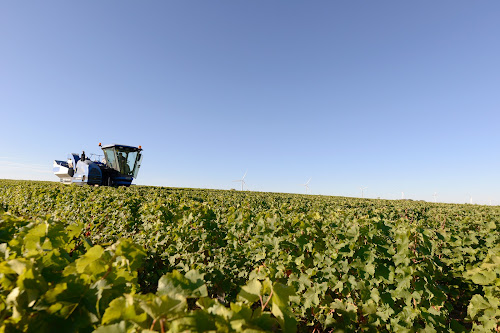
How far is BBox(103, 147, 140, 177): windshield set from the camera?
22.8m

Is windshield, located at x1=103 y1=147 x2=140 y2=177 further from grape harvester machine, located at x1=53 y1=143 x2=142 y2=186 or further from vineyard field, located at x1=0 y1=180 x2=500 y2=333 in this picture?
vineyard field, located at x1=0 y1=180 x2=500 y2=333

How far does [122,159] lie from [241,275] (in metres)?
22.3

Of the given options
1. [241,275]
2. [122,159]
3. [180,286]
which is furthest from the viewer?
[122,159]

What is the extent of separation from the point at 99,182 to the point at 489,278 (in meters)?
23.0

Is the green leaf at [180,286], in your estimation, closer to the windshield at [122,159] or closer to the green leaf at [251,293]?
the green leaf at [251,293]

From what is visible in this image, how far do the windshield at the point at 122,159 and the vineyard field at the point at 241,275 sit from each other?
16.7m

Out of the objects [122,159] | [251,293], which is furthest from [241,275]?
[122,159]

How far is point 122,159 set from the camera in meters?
23.2

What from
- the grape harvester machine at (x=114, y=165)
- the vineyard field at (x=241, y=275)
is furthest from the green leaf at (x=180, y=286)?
the grape harvester machine at (x=114, y=165)

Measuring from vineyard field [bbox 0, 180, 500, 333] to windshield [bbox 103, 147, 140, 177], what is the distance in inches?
659

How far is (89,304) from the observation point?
113cm

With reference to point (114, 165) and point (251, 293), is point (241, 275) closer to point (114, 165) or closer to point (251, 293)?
point (251, 293)

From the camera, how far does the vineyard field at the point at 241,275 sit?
1033mm

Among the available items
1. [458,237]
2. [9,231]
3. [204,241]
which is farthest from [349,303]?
[9,231]
